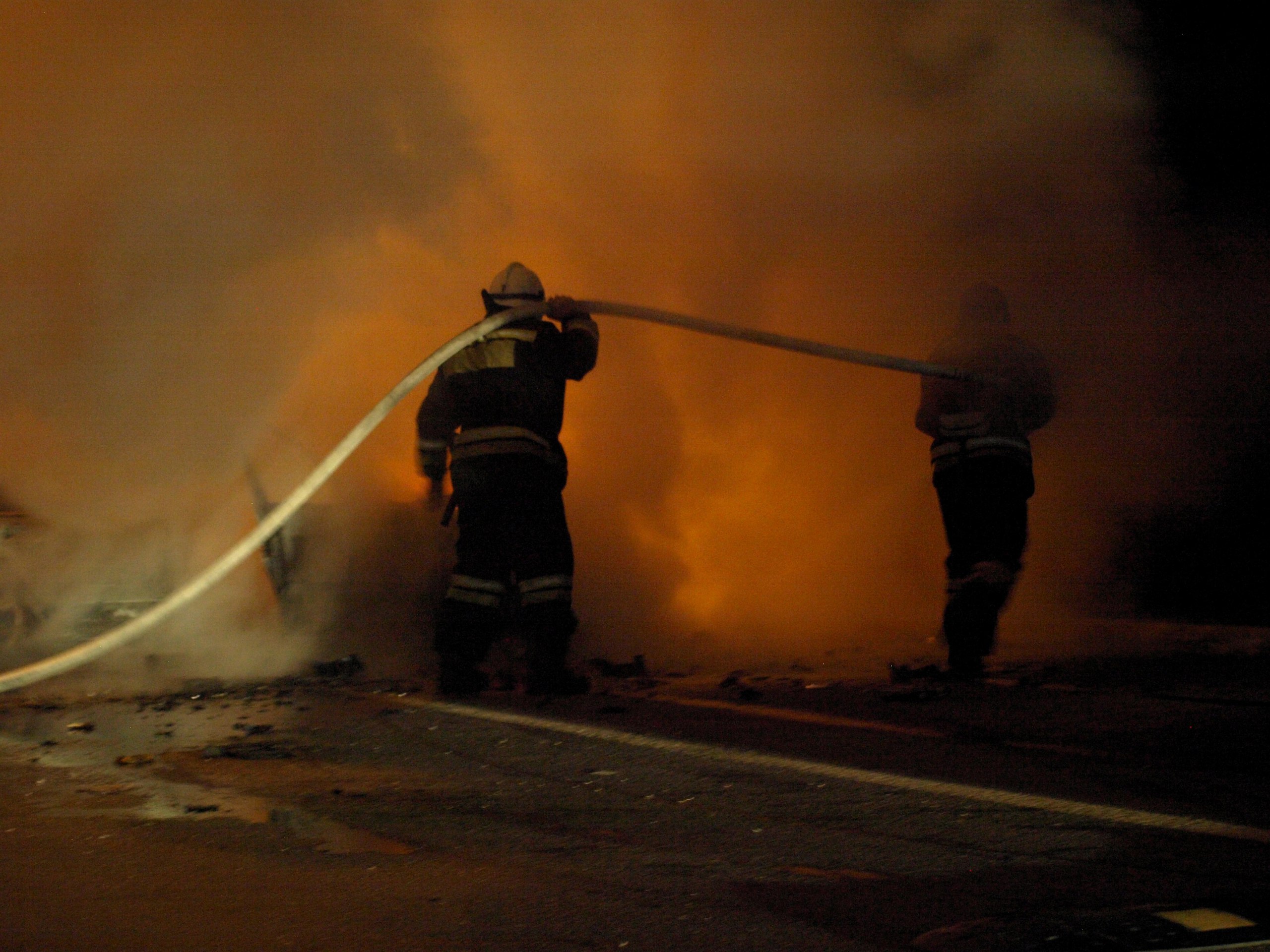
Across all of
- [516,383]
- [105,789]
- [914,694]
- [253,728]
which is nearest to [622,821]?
[105,789]

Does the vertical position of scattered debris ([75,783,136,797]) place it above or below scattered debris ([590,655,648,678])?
below

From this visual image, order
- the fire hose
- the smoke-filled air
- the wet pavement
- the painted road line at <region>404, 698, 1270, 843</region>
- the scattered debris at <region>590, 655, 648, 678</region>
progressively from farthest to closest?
1. the smoke-filled air
2. the scattered debris at <region>590, 655, 648, 678</region>
3. the fire hose
4. the painted road line at <region>404, 698, 1270, 843</region>
5. the wet pavement

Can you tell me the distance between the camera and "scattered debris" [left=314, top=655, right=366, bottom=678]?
5406 mm

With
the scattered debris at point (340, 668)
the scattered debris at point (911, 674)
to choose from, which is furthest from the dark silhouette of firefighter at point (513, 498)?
the scattered debris at point (911, 674)

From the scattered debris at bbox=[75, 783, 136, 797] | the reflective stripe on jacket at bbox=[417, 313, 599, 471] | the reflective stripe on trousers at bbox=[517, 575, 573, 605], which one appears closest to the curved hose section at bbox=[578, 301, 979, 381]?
the reflective stripe on jacket at bbox=[417, 313, 599, 471]

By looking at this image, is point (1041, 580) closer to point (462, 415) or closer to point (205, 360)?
point (462, 415)

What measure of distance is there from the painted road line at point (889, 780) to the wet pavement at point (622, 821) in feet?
0.05

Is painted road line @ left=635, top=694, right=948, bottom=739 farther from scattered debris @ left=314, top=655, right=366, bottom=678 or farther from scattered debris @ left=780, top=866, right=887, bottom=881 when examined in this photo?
scattered debris @ left=314, top=655, right=366, bottom=678

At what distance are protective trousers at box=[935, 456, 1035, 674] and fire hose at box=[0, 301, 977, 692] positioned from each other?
0.42 metres

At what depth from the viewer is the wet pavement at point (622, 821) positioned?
7.06ft

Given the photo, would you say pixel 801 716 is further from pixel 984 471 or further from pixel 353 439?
pixel 353 439

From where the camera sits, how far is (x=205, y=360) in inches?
309

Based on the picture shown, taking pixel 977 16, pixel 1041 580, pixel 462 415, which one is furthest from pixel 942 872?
pixel 977 16

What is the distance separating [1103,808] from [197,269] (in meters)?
6.74
